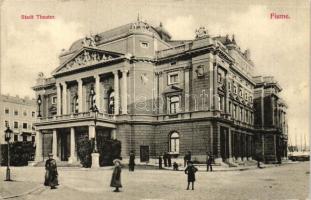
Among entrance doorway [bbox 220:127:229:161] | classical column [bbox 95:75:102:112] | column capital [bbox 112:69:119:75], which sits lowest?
entrance doorway [bbox 220:127:229:161]

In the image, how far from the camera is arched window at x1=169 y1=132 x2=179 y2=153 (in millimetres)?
23297

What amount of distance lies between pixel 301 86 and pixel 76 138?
13.8m

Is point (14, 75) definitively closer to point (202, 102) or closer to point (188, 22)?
point (188, 22)

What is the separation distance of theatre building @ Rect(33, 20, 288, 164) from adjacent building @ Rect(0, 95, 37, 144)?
1953mm

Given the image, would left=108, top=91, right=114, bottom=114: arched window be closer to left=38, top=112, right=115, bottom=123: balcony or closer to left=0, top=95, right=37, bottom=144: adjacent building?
left=38, top=112, right=115, bottom=123: balcony

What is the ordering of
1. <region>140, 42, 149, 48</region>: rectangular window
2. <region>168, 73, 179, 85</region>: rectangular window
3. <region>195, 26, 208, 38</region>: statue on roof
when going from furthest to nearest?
1. <region>168, 73, 179, 85</region>: rectangular window
2. <region>140, 42, 149, 48</region>: rectangular window
3. <region>195, 26, 208, 38</region>: statue on roof

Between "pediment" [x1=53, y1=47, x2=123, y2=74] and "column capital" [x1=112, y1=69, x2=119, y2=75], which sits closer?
"pediment" [x1=53, y1=47, x2=123, y2=74]

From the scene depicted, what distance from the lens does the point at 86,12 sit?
14406 millimetres

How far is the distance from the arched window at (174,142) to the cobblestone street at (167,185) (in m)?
5.91

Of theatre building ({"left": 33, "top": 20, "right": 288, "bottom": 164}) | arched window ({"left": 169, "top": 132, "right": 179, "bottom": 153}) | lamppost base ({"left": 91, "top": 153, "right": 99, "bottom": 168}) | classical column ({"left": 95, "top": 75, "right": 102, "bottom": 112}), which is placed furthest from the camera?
classical column ({"left": 95, "top": 75, "right": 102, "bottom": 112})

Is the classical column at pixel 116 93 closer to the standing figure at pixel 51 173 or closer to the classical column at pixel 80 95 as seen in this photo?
the classical column at pixel 80 95

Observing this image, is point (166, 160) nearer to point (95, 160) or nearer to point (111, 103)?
point (95, 160)

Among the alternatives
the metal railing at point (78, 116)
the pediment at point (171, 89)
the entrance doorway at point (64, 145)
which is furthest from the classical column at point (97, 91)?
the pediment at point (171, 89)

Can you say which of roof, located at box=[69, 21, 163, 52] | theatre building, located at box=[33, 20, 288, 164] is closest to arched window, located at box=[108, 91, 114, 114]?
theatre building, located at box=[33, 20, 288, 164]
